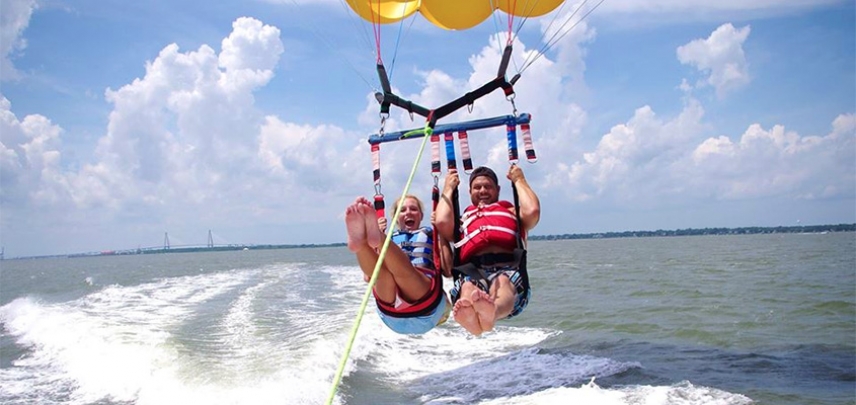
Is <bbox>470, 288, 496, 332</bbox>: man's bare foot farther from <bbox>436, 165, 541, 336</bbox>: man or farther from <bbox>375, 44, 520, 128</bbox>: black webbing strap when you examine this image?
<bbox>375, 44, 520, 128</bbox>: black webbing strap

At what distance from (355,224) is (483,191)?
1845 mm

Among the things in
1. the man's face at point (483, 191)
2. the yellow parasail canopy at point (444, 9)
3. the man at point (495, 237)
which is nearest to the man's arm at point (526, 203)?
the man at point (495, 237)

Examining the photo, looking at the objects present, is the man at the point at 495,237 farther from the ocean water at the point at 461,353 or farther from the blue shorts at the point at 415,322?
the ocean water at the point at 461,353

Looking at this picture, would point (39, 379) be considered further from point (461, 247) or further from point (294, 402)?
point (461, 247)

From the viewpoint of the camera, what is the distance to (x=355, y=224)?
3.93m

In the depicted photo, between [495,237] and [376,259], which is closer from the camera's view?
[376,259]

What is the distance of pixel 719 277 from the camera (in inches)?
782

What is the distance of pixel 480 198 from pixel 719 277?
1697 cm

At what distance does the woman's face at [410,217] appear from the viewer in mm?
5445

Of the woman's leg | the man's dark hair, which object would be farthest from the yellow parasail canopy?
the woman's leg

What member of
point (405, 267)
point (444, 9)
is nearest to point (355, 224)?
point (405, 267)

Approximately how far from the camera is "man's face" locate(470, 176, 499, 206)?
5488 millimetres

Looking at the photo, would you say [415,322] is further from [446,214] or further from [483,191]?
[483,191]

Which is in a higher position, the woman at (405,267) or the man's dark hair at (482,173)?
the man's dark hair at (482,173)
